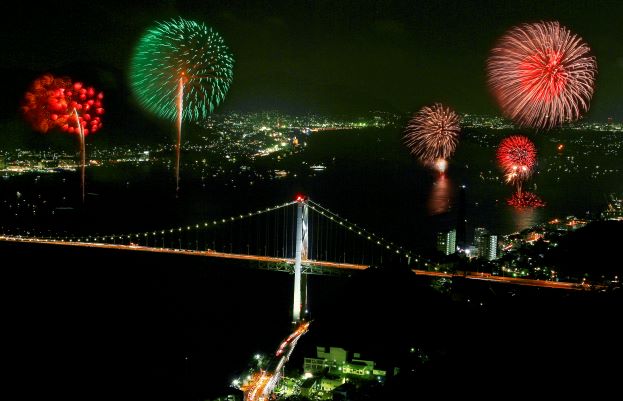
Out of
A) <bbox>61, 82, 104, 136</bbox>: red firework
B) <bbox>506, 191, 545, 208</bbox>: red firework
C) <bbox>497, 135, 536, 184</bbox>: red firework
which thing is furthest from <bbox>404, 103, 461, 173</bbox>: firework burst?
<bbox>506, 191, 545, 208</bbox>: red firework

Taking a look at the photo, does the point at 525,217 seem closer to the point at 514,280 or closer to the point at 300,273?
the point at 514,280

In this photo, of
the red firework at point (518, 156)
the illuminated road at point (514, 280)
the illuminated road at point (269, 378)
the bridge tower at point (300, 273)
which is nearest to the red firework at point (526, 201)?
the red firework at point (518, 156)

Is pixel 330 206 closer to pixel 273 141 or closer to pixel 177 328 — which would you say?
pixel 177 328

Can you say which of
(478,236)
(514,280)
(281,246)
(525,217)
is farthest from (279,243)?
(525,217)

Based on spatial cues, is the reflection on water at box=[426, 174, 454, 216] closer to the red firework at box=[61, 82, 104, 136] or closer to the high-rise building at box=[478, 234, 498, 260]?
the high-rise building at box=[478, 234, 498, 260]

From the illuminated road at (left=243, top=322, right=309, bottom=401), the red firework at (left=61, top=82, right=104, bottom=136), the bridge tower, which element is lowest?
the illuminated road at (left=243, top=322, right=309, bottom=401)

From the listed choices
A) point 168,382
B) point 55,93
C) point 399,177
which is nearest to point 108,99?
point 399,177
